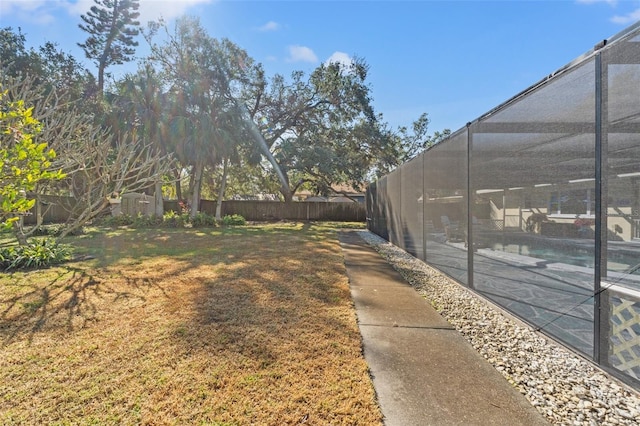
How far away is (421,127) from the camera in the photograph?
22.2 metres

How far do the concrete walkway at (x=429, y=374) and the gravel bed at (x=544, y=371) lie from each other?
0.10 m

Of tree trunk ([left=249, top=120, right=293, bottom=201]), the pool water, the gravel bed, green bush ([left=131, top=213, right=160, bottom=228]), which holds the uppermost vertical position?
tree trunk ([left=249, top=120, right=293, bottom=201])

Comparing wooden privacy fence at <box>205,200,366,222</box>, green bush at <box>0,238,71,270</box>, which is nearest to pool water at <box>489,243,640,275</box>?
green bush at <box>0,238,71,270</box>

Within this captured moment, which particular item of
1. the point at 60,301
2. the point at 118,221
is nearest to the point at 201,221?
the point at 118,221

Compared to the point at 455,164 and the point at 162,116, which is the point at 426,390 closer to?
the point at 455,164

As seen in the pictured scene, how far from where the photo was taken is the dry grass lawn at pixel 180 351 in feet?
5.15

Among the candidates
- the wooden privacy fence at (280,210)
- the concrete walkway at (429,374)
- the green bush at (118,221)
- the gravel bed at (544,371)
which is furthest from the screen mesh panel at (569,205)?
the wooden privacy fence at (280,210)

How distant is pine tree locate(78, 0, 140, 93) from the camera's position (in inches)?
625

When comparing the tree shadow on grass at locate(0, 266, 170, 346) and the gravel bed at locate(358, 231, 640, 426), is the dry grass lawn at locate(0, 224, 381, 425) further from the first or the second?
the gravel bed at locate(358, 231, 640, 426)

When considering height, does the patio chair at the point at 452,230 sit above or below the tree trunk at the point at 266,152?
below

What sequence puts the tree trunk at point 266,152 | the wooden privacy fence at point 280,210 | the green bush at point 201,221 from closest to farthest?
the green bush at point 201,221
the tree trunk at point 266,152
the wooden privacy fence at point 280,210

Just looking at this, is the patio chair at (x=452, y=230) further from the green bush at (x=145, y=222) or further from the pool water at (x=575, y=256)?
the green bush at (x=145, y=222)

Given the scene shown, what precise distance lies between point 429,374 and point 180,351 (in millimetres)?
1833

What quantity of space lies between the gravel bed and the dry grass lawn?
103cm
